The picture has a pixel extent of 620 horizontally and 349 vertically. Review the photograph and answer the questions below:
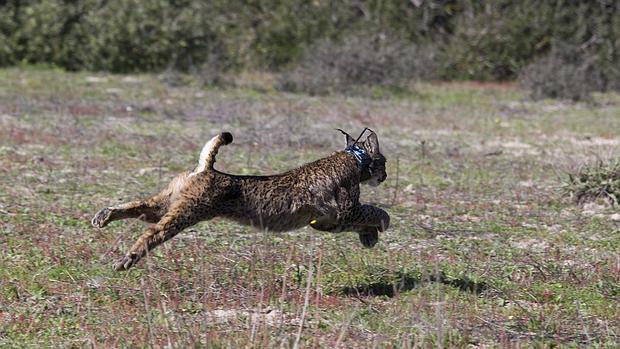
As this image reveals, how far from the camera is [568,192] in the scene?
38.4 feet

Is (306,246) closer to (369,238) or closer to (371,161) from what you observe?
(369,238)

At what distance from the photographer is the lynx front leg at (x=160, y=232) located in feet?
23.1

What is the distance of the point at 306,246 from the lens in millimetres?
8883

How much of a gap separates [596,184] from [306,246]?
12.2 feet

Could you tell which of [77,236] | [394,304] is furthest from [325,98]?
[394,304]

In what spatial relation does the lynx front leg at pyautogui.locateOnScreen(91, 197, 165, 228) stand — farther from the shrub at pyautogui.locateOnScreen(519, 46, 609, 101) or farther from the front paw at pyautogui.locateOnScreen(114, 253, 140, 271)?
the shrub at pyautogui.locateOnScreen(519, 46, 609, 101)

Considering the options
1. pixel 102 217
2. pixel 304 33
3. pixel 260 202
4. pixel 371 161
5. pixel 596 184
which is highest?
pixel 371 161

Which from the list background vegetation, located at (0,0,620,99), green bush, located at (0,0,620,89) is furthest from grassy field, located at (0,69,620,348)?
green bush, located at (0,0,620,89)

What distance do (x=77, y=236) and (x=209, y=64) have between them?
15.7 metres

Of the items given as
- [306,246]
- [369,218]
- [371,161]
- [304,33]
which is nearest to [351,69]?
[304,33]

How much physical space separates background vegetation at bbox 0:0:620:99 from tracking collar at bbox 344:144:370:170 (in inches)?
668

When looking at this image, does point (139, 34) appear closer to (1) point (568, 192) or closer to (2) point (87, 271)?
(1) point (568, 192)

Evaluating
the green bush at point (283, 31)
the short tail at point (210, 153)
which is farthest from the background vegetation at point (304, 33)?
the short tail at point (210, 153)

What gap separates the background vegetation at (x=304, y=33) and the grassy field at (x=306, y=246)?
7354 mm
